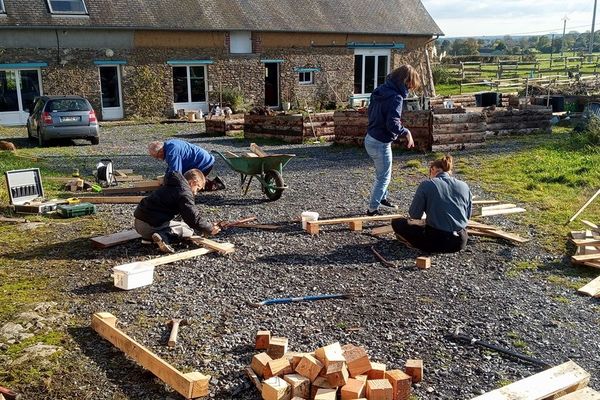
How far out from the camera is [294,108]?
30.3m

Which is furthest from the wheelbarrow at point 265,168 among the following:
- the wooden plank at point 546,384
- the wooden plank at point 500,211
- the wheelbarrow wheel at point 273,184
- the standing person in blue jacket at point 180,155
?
the wooden plank at point 546,384

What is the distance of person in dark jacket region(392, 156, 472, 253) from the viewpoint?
7.29 m

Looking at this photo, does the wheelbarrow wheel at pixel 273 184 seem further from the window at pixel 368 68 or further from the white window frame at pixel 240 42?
the window at pixel 368 68

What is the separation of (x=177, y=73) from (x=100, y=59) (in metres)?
3.60

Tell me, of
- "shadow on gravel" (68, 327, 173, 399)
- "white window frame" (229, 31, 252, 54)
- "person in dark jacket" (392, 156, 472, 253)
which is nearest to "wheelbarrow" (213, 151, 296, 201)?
"person in dark jacket" (392, 156, 472, 253)

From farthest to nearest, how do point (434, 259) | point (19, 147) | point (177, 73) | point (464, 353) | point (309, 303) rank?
point (177, 73) → point (19, 147) → point (434, 259) → point (309, 303) → point (464, 353)

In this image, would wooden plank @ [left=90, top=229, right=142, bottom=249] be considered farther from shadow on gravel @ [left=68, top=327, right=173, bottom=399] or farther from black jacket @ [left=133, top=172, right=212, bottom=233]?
shadow on gravel @ [left=68, top=327, right=173, bottom=399]

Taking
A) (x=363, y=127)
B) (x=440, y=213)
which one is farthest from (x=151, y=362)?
(x=363, y=127)

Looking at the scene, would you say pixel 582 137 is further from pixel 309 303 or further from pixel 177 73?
pixel 177 73

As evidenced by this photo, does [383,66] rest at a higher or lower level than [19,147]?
higher

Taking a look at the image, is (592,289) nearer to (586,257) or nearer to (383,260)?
(586,257)

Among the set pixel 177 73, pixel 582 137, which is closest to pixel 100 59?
pixel 177 73

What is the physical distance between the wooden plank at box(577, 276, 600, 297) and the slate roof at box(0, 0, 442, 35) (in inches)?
905

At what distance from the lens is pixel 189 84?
27859mm
